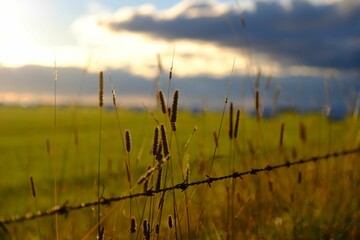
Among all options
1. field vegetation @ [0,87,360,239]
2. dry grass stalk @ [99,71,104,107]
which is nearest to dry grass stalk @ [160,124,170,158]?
field vegetation @ [0,87,360,239]

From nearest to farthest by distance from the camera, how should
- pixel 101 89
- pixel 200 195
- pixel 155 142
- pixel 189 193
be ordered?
pixel 155 142 < pixel 101 89 < pixel 200 195 < pixel 189 193

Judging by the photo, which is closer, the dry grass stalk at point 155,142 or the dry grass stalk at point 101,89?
the dry grass stalk at point 155,142

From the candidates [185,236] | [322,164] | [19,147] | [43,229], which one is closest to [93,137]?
[19,147]

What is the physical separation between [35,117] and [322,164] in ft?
37.0

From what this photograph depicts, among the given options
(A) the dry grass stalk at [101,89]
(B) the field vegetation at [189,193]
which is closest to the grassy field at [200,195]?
(B) the field vegetation at [189,193]

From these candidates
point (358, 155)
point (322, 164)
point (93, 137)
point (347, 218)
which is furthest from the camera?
point (93, 137)

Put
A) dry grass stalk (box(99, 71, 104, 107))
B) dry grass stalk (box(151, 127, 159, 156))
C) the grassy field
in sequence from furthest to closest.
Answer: the grassy field < dry grass stalk (box(99, 71, 104, 107)) < dry grass stalk (box(151, 127, 159, 156))

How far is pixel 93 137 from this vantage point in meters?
10.2

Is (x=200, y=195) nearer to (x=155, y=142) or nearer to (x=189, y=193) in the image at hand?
(x=189, y=193)

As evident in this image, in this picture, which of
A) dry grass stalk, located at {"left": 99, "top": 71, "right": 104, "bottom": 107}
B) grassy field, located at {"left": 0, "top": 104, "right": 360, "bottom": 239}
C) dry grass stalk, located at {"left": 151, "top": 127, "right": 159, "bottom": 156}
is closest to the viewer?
dry grass stalk, located at {"left": 151, "top": 127, "right": 159, "bottom": 156}

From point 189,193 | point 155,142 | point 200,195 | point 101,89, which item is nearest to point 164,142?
point 155,142

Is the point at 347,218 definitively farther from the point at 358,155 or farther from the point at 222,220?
the point at 358,155

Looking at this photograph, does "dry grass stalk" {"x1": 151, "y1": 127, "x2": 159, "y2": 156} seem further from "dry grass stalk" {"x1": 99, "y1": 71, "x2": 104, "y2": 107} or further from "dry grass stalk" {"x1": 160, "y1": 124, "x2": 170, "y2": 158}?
"dry grass stalk" {"x1": 99, "y1": 71, "x2": 104, "y2": 107}

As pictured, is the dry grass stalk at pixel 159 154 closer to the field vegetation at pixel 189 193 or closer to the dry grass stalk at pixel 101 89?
the field vegetation at pixel 189 193
